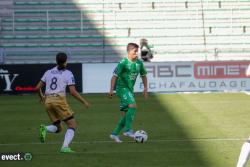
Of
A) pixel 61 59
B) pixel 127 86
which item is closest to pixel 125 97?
pixel 127 86

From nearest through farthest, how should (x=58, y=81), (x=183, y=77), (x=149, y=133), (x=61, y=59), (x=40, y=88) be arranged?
(x=61, y=59), (x=58, y=81), (x=40, y=88), (x=149, y=133), (x=183, y=77)

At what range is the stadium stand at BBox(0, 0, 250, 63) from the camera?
1318 inches

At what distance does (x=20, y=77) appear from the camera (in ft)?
91.7

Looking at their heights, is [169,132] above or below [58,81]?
below

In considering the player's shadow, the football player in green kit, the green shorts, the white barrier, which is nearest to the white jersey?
the football player in green kit

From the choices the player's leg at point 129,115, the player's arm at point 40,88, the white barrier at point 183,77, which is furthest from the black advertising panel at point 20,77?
the player's arm at point 40,88

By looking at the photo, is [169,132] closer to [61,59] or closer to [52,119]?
[52,119]

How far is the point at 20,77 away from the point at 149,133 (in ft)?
42.0

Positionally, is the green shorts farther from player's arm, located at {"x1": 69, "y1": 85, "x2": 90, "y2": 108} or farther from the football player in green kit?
player's arm, located at {"x1": 69, "y1": 85, "x2": 90, "y2": 108}

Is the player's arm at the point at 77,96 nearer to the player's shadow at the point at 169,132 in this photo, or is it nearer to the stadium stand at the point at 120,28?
the player's shadow at the point at 169,132

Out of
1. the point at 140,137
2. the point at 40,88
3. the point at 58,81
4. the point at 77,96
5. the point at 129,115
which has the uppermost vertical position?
the point at 58,81

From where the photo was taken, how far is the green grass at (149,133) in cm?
1216

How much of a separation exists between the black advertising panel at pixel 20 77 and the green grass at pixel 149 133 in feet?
7.82

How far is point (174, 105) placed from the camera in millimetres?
22703
